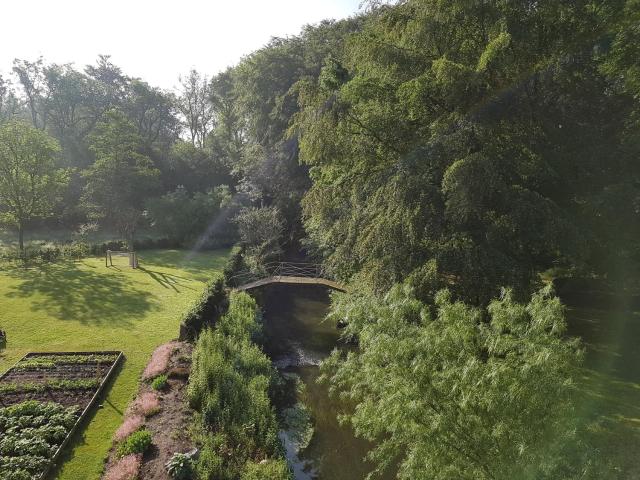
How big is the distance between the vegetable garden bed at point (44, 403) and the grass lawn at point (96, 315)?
485 mm

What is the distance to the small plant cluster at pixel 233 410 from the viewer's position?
10.4m

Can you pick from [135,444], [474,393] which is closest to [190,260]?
[135,444]

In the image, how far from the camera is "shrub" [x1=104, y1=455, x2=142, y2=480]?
31.3ft

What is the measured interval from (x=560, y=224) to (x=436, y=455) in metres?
9.39

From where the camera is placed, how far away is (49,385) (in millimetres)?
13102

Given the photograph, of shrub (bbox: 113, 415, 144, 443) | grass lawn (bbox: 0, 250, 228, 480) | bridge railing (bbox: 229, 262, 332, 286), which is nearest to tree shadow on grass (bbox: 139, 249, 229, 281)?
grass lawn (bbox: 0, 250, 228, 480)

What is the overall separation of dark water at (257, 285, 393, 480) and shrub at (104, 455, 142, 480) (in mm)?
4788

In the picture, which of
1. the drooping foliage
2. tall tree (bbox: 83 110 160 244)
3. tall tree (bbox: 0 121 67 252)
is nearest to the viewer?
the drooping foliage

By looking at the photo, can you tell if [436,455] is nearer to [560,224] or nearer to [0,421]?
Result: [560,224]

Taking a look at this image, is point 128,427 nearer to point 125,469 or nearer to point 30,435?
point 125,469

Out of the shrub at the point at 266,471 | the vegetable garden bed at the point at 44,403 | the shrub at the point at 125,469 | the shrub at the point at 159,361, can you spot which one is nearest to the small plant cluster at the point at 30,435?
the vegetable garden bed at the point at 44,403

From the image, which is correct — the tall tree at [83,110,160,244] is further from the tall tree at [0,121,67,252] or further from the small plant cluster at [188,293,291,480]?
the small plant cluster at [188,293,291,480]

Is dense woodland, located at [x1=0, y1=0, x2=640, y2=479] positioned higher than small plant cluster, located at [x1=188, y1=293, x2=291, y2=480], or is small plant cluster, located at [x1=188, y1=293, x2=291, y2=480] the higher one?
dense woodland, located at [x1=0, y1=0, x2=640, y2=479]

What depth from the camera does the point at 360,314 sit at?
11461 mm
